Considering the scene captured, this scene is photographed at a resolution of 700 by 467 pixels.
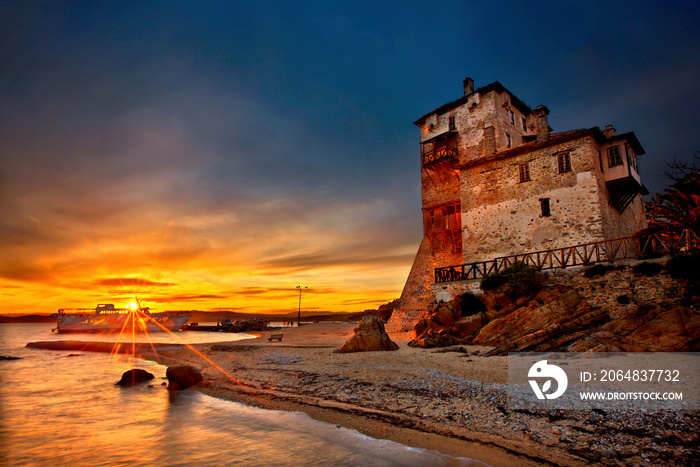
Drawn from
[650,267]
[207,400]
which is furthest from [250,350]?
[650,267]

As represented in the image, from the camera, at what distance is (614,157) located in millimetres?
21703

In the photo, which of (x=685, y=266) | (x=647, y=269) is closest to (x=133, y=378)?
(x=647, y=269)

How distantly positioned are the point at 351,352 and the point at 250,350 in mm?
8359

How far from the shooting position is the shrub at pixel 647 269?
14.7 metres

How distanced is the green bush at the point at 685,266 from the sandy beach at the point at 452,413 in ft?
28.9

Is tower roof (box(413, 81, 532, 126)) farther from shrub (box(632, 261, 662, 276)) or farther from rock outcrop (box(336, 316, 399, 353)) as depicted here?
rock outcrop (box(336, 316, 399, 353))

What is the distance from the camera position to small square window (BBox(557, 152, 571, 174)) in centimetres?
2153

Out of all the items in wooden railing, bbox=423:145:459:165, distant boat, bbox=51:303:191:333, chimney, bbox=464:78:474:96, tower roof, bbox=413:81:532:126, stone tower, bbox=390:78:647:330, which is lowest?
distant boat, bbox=51:303:191:333

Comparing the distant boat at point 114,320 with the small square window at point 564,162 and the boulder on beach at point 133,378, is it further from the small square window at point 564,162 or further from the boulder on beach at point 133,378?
the small square window at point 564,162

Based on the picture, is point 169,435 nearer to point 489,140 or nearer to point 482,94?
point 489,140

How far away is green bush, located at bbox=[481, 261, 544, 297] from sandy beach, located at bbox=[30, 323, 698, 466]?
5184 millimetres

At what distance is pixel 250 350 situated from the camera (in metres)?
22.1

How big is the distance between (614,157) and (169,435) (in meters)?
26.9

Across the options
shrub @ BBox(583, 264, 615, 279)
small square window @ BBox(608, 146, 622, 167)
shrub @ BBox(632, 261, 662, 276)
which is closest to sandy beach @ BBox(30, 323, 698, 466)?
shrub @ BBox(583, 264, 615, 279)
